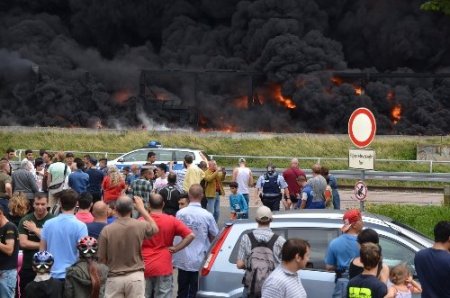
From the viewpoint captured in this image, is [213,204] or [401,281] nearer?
[401,281]

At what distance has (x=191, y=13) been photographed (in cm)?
4750

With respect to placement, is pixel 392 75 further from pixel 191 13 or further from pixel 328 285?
pixel 328 285

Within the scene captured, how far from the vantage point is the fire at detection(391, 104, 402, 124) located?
41575 millimetres

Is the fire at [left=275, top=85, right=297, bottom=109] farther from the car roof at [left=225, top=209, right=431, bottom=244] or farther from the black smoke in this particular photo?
the car roof at [left=225, top=209, right=431, bottom=244]

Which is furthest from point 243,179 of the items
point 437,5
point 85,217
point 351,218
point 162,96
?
point 162,96


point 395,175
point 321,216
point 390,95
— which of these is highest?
point 390,95

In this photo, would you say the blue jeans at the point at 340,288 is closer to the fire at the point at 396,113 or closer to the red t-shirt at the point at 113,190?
the red t-shirt at the point at 113,190

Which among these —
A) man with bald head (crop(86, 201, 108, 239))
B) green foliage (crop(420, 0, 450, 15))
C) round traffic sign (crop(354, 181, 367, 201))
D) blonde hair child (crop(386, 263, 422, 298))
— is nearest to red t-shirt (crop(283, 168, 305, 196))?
round traffic sign (crop(354, 181, 367, 201))

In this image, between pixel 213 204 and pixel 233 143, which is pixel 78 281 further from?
pixel 233 143

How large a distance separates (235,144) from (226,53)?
1302 centimetres

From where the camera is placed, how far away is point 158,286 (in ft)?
29.8

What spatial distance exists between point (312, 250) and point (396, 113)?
33489 millimetres

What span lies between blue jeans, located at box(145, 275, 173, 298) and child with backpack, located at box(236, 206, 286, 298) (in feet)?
3.99

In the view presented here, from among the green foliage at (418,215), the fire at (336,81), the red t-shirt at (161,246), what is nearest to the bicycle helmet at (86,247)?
the red t-shirt at (161,246)
